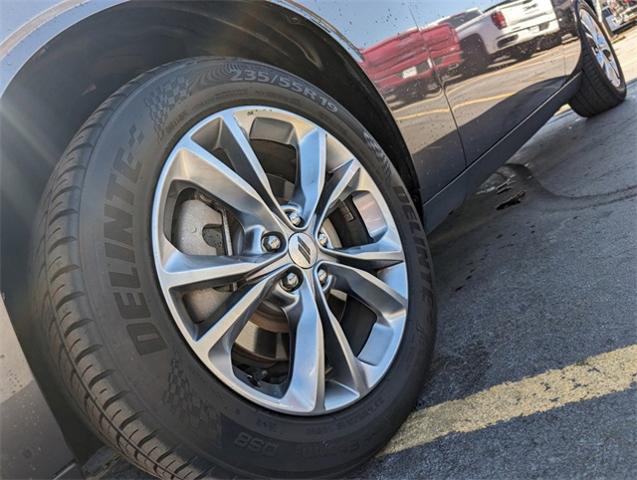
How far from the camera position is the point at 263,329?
1.68m

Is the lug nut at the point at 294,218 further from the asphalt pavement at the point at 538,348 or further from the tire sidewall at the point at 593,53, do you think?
the tire sidewall at the point at 593,53

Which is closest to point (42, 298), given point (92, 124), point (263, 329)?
point (92, 124)

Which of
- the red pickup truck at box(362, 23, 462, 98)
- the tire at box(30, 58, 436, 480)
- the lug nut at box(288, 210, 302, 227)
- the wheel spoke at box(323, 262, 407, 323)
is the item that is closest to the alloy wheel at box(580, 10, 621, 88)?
the red pickup truck at box(362, 23, 462, 98)

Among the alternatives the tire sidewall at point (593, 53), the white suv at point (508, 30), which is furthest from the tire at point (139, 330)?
the tire sidewall at point (593, 53)

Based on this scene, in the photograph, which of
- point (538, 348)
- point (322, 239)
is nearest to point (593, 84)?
point (538, 348)

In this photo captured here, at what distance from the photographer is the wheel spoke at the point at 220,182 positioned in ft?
4.95

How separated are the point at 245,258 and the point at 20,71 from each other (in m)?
0.67

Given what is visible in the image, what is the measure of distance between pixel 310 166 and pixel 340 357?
571 mm

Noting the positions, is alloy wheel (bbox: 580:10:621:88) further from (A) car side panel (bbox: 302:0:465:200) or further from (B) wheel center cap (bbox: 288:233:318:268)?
(B) wheel center cap (bbox: 288:233:318:268)

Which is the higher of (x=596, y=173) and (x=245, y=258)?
(x=245, y=258)

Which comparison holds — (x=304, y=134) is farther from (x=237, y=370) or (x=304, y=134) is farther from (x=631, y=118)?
(x=631, y=118)

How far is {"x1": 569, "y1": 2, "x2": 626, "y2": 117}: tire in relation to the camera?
3895 millimetres

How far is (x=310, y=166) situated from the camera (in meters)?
1.80

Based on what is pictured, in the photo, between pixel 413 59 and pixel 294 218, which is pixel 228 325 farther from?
pixel 413 59
